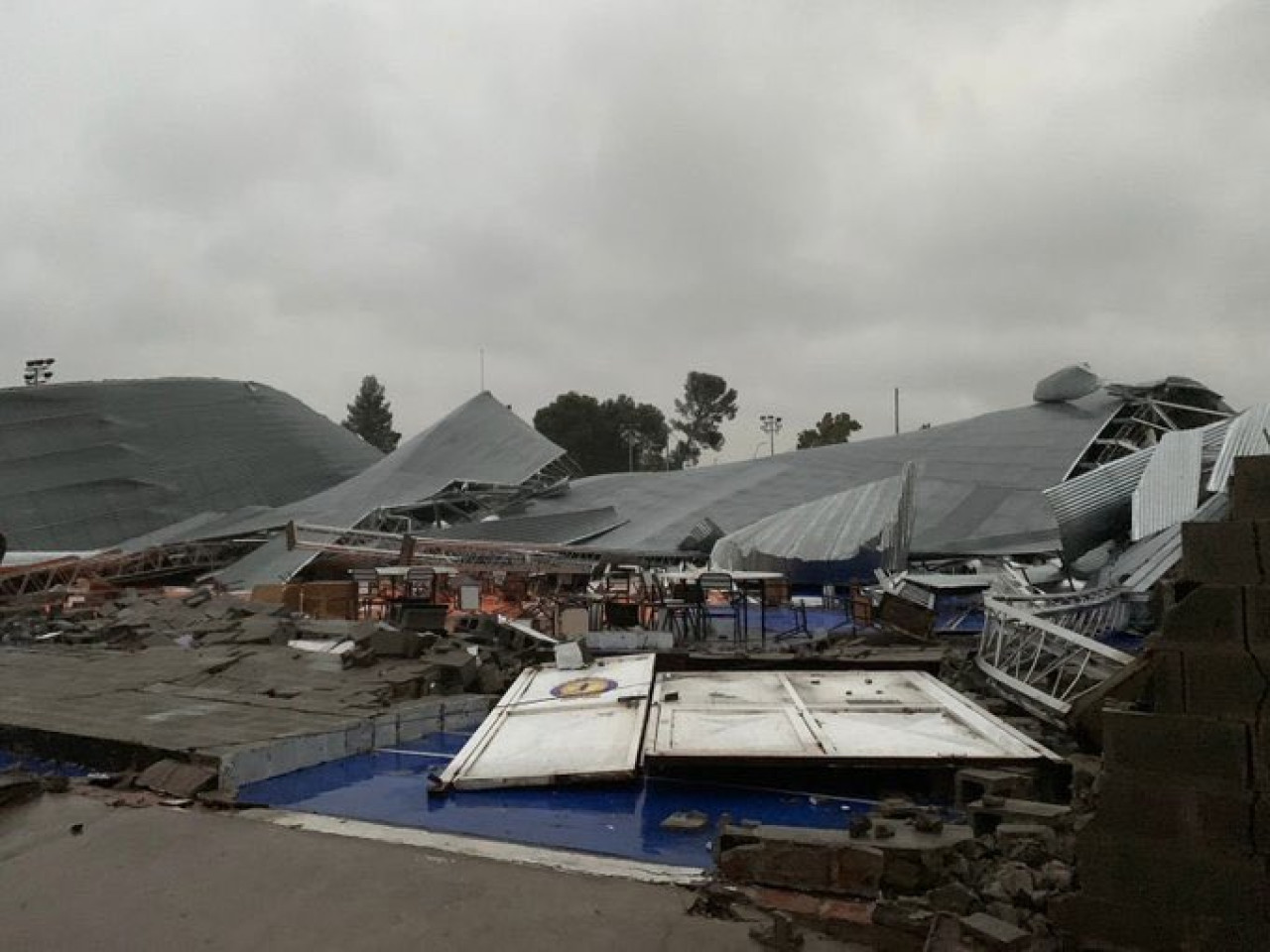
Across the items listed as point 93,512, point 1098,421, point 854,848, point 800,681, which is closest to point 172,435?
point 93,512

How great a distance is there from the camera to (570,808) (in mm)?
6473

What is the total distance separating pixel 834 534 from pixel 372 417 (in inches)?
3063

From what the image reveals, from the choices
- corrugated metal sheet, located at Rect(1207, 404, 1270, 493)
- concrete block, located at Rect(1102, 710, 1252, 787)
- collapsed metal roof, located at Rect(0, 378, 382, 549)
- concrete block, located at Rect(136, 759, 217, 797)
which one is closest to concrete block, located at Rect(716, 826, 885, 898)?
concrete block, located at Rect(1102, 710, 1252, 787)

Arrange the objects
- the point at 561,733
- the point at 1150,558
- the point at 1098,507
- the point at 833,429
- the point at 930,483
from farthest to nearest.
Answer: the point at 833,429, the point at 930,483, the point at 1098,507, the point at 1150,558, the point at 561,733

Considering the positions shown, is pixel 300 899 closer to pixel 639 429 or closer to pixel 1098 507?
pixel 1098 507

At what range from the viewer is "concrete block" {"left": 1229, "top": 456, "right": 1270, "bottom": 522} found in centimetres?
353

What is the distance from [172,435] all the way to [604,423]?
129ft

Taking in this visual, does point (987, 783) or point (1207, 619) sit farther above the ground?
point (1207, 619)

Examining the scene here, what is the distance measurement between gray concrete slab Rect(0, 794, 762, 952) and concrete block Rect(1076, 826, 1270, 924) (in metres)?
1.48

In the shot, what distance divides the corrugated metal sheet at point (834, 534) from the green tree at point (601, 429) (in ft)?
181

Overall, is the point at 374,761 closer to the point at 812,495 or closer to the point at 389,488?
the point at 812,495

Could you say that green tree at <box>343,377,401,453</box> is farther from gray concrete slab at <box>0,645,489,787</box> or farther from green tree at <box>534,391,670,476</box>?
gray concrete slab at <box>0,645,489,787</box>

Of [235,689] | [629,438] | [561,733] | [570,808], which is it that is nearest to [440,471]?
[235,689]

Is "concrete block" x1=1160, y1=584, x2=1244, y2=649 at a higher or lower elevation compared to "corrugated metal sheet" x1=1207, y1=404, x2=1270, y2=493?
lower
